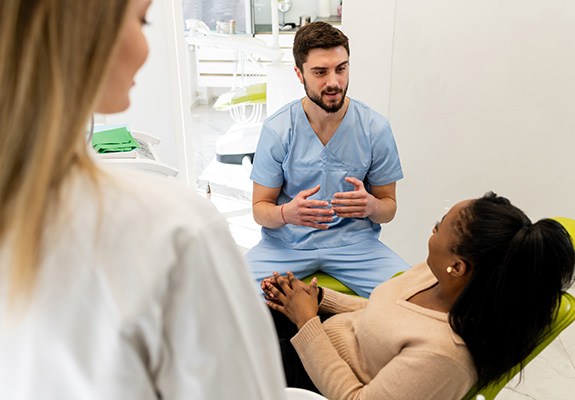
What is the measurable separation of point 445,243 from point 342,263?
0.67m

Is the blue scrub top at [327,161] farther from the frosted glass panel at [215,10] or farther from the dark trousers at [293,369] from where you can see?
the frosted glass panel at [215,10]

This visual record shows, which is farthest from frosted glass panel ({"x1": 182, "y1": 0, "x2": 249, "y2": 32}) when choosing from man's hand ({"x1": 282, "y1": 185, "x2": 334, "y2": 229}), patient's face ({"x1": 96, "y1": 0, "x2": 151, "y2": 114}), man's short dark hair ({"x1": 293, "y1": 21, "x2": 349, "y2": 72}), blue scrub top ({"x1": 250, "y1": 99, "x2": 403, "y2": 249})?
patient's face ({"x1": 96, "y1": 0, "x2": 151, "y2": 114})

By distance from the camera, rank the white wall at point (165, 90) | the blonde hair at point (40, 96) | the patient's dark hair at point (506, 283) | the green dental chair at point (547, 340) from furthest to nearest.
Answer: the white wall at point (165, 90) < the green dental chair at point (547, 340) < the patient's dark hair at point (506, 283) < the blonde hair at point (40, 96)

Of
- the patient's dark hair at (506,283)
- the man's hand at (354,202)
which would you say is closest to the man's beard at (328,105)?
the man's hand at (354,202)

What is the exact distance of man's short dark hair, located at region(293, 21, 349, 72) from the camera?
182cm

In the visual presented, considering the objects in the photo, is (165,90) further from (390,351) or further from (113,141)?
(390,351)

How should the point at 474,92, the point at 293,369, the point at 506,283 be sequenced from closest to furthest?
1. the point at 506,283
2. the point at 293,369
3. the point at 474,92

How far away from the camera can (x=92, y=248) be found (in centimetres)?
40

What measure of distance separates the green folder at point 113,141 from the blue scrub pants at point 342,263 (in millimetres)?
549

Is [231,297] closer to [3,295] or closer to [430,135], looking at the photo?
[3,295]

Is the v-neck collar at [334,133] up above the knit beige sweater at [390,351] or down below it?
above

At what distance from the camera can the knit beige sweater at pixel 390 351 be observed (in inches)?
41.2

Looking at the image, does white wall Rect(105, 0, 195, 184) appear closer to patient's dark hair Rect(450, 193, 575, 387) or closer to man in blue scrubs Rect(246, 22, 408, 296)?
man in blue scrubs Rect(246, 22, 408, 296)

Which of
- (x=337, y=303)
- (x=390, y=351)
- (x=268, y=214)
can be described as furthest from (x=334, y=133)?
(x=390, y=351)
